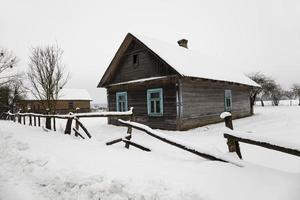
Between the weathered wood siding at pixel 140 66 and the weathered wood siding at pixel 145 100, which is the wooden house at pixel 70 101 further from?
the weathered wood siding at pixel 145 100

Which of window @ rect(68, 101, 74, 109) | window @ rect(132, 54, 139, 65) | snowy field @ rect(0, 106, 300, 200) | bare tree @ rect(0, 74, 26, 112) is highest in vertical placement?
window @ rect(132, 54, 139, 65)

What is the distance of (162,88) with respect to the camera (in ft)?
42.8

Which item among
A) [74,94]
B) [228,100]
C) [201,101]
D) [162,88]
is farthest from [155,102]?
[74,94]

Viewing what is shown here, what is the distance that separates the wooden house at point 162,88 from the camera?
12470 mm

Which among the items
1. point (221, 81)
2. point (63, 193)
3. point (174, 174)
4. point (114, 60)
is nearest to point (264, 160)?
point (174, 174)

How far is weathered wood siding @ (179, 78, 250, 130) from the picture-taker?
1266 cm

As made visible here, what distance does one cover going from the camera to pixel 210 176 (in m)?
3.60

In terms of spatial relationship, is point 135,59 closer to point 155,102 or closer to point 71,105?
point 155,102

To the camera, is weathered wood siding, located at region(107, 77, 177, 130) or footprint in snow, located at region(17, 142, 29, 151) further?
weathered wood siding, located at region(107, 77, 177, 130)

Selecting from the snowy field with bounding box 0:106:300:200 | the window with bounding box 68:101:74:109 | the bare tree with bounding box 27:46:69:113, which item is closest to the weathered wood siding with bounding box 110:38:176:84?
the bare tree with bounding box 27:46:69:113

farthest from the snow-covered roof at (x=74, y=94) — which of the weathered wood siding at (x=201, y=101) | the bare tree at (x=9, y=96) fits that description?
the weathered wood siding at (x=201, y=101)

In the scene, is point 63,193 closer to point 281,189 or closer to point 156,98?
point 281,189

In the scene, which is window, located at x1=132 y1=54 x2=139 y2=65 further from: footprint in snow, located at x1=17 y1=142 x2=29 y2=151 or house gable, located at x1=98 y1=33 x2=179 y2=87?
footprint in snow, located at x1=17 y1=142 x2=29 y2=151

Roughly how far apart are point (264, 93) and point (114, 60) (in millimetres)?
38645
